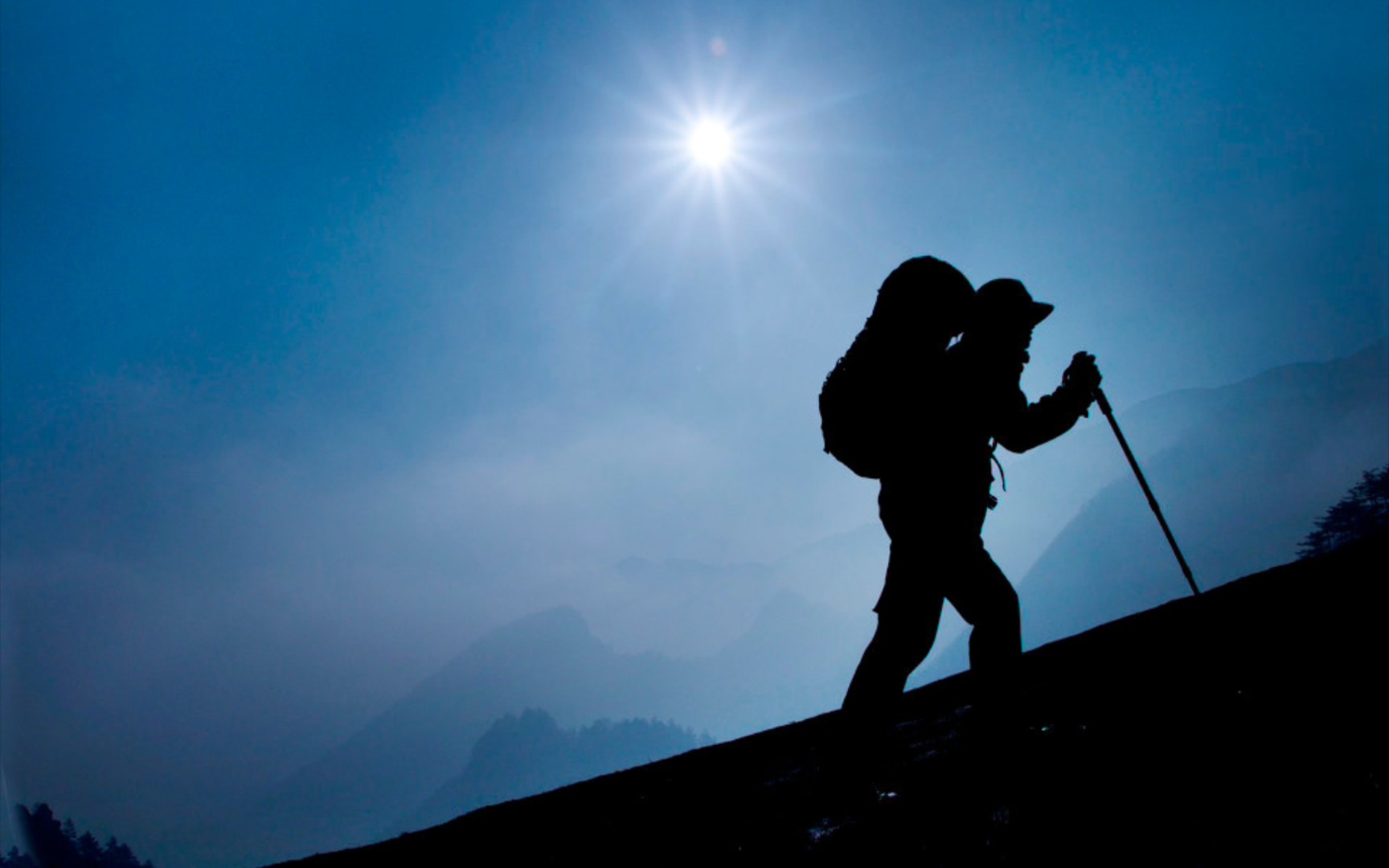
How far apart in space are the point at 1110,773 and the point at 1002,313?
2355 millimetres

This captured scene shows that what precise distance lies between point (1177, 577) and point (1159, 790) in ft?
781

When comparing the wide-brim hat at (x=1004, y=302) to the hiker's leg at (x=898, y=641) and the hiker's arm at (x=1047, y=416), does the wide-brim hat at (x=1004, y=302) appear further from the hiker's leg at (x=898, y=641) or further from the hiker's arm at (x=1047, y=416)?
the hiker's leg at (x=898, y=641)

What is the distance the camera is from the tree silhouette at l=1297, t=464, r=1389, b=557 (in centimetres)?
6094

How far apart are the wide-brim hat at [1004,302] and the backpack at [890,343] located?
0.26ft

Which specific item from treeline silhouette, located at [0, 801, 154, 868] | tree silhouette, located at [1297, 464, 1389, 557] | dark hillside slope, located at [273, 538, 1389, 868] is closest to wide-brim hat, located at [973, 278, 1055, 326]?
dark hillside slope, located at [273, 538, 1389, 868]

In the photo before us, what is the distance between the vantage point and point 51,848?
3078 inches

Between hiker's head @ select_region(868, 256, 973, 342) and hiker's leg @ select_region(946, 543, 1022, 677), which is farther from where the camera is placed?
hiker's head @ select_region(868, 256, 973, 342)

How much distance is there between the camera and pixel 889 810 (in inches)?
98.2

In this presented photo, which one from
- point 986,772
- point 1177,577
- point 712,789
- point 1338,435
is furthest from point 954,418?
point 1338,435

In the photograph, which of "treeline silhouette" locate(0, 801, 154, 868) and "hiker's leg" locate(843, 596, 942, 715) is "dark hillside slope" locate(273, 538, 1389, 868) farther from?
"treeline silhouette" locate(0, 801, 154, 868)

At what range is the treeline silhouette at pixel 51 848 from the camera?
78312 millimetres

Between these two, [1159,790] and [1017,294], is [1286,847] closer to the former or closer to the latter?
[1159,790]

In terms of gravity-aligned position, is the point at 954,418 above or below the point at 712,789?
above

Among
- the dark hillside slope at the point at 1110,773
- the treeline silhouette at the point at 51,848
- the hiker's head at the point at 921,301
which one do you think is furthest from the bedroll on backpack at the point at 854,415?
the treeline silhouette at the point at 51,848
